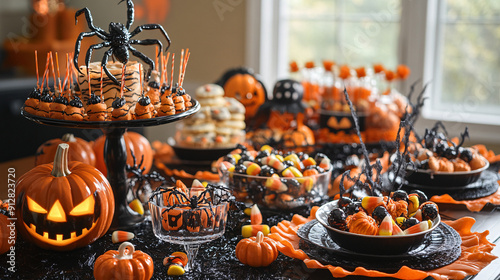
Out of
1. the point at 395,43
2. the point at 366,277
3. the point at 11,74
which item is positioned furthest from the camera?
the point at 11,74

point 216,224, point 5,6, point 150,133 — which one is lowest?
point 150,133

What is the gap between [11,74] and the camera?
13.5 ft

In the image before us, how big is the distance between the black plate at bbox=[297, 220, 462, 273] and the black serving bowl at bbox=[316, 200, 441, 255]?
0.04 feet

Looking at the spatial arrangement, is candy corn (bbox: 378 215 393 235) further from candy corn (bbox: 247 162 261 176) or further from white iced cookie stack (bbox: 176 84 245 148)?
white iced cookie stack (bbox: 176 84 245 148)

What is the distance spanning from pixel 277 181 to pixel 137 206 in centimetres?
41

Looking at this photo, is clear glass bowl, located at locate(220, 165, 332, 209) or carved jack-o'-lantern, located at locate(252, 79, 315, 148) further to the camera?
carved jack-o'-lantern, located at locate(252, 79, 315, 148)

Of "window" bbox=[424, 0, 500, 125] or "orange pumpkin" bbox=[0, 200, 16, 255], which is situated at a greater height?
"window" bbox=[424, 0, 500, 125]

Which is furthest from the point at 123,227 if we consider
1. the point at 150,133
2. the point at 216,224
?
the point at 150,133

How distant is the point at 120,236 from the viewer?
4.82 ft

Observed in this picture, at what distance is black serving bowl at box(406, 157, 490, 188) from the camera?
1783mm

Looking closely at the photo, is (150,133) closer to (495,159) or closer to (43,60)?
(43,60)

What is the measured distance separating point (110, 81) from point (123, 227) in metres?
0.40

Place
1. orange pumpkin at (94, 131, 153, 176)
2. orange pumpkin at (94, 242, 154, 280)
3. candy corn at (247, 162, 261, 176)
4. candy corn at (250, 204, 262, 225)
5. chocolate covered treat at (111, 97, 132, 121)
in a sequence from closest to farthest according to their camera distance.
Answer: orange pumpkin at (94, 242, 154, 280)
chocolate covered treat at (111, 97, 132, 121)
candy corn at (250, 204, 262, 225)
candy corn at (247, 162, 261, 176)
orange pumpkin at (94, 131, 153, 176)

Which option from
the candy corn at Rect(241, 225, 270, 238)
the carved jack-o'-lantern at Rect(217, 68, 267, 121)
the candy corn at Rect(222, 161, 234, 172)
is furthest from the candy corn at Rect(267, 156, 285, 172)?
the carved jack-o'-lantern at Rect(217, 68, 267, 121)
